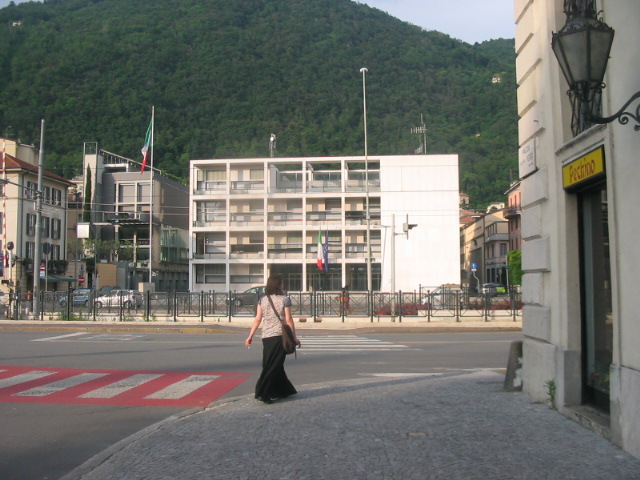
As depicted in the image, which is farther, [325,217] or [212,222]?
[212,222]

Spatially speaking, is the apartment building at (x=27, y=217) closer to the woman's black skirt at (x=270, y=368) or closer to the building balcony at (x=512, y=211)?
the building balcony at (x=512, y=211)

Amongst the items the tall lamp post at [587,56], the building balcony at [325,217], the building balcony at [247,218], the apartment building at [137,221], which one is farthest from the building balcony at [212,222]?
the tall lamp post at [587,56]

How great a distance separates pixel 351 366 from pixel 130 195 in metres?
74.6

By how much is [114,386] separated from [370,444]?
6.30 m

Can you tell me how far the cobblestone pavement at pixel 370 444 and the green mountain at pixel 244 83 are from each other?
85838mm

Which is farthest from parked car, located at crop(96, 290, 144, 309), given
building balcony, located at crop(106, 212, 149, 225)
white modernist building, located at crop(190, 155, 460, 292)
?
building balcony, located at crop(106, 212, 149, 225)

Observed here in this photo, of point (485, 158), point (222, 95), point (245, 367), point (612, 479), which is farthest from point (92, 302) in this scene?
point (222, 95)

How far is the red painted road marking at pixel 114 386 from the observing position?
10.2 meters

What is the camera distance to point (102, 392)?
10.9 metres

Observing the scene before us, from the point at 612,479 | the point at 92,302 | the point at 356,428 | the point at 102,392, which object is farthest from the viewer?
the point at 92,302

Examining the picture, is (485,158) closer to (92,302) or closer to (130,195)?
(130,195)

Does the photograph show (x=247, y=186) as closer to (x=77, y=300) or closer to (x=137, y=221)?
(x=137, y=221)

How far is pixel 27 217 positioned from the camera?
6494 cm

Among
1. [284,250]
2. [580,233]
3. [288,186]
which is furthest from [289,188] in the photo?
[580,233]
